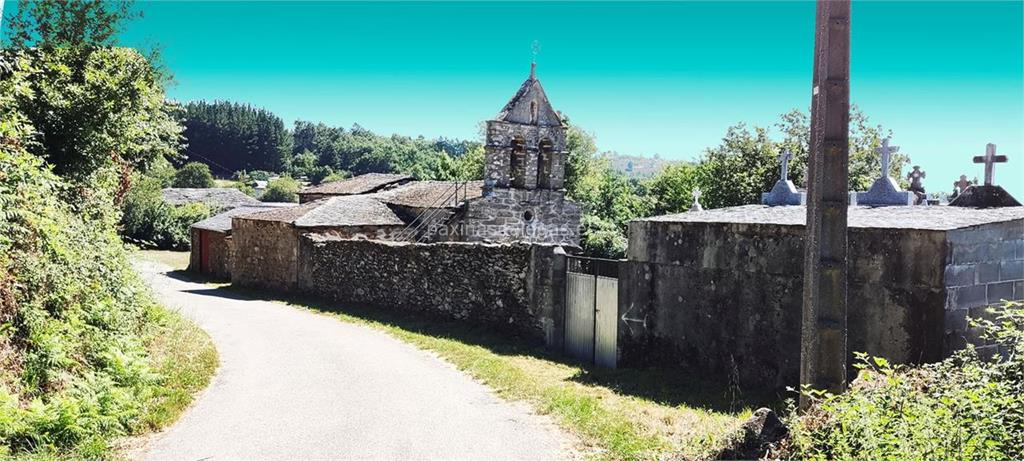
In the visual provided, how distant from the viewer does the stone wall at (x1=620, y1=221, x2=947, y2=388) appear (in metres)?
9.40

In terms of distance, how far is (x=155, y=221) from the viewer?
44188 millimetres

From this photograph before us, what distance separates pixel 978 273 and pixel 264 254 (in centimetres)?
2236

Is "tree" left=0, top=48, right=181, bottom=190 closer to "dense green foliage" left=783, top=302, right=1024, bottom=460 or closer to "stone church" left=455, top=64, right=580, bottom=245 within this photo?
"stone church" left=455, top=64, right=580, bottom=245

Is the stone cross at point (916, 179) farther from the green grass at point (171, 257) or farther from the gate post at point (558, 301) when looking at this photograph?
the green grass at point (171, 257)

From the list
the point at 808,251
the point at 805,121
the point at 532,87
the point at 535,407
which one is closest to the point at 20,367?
the point at 535,407

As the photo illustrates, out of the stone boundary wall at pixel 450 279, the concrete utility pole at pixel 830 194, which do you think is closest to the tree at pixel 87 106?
the stone boundary wall at pixel 450 279

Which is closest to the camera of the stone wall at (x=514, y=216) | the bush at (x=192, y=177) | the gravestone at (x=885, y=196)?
the gravestone at (x=885, y=196)

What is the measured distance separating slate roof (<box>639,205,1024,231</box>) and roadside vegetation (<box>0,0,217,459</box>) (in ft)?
27.5

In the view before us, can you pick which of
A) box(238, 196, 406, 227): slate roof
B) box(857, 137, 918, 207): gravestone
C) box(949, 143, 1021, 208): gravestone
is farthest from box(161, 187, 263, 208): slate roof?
box(949, 143, 1021, 208): gravestone

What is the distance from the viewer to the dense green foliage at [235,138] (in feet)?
359

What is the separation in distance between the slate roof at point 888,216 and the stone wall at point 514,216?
1439 cm

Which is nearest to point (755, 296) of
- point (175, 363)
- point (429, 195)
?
point (175, 363)

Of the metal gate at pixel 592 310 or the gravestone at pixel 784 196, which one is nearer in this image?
the metal gate at pixel 592 310

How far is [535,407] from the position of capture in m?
10.5
